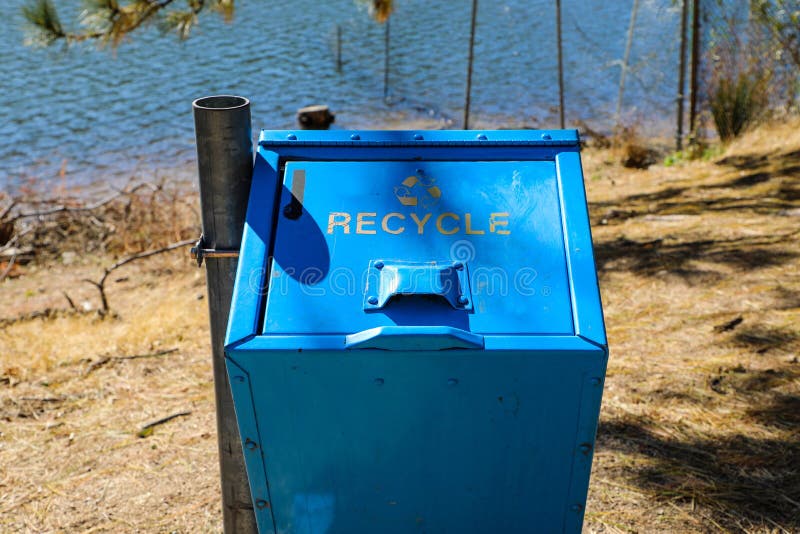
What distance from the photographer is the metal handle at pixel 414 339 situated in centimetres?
174

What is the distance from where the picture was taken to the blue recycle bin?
179cm

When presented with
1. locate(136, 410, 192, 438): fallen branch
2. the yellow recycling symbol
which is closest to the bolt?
the yellow recycling symbol

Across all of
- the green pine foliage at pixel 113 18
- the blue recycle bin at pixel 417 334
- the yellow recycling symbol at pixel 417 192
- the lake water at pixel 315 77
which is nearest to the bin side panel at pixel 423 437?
the blue recycle bin at pixel 417 334

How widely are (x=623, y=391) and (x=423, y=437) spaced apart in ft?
6.30

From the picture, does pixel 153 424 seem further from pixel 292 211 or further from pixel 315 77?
pixel 315 77

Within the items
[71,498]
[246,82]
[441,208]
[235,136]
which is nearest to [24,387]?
[71,498]

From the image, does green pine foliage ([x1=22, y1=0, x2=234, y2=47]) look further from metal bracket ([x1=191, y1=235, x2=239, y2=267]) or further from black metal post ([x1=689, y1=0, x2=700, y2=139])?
black metal post ([x1=689, y1=0, x2=700, y2=139])

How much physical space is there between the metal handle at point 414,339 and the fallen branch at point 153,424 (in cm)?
207

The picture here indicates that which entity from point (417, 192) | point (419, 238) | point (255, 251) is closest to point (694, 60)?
point (417, 192)

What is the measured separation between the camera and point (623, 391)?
3.58 metres

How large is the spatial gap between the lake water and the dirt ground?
209 inches

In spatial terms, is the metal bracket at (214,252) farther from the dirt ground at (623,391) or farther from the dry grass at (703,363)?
the dry grass at (703,363)

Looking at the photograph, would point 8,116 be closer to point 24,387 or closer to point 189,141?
point 189,141

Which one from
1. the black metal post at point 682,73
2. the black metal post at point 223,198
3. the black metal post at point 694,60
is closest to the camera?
the black metal post at point 223,198
